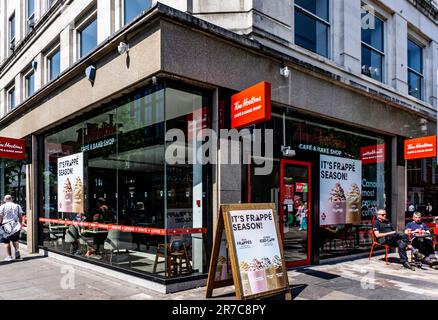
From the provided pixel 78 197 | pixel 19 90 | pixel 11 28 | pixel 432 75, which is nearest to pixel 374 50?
pixel 432 75

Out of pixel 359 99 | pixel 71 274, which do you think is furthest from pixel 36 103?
pixel 359 99

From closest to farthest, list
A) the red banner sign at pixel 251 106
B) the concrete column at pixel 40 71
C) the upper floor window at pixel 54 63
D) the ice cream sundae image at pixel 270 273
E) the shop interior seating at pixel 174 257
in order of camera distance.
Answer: the ice cream sundae image at pixel 270 273 < the red banner sign at pixel 251 106 < the shop interior seating at pixel 174 257 < the upper floor window at pixel 54 63 < the concrete column at pixel 40 71

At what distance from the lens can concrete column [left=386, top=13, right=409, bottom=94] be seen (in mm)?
12422

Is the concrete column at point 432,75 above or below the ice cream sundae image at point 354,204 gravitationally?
above

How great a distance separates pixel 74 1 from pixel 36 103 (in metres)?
3.31

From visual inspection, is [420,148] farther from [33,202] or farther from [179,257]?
[33,202]

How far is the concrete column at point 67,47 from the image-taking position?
11172 mm

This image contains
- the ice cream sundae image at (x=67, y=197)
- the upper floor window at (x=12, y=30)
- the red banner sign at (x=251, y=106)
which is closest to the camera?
the red banner sign at (x=251, y=106)

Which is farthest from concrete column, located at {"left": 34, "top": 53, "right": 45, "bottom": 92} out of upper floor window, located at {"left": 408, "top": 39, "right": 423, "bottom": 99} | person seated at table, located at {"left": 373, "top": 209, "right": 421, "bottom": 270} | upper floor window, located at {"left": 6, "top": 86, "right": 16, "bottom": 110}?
upper floor window, located at {"left": 408, "top": 39, "right": 423, "bottom": 99}

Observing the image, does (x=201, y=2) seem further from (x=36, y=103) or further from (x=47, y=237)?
(x=47, y=237)

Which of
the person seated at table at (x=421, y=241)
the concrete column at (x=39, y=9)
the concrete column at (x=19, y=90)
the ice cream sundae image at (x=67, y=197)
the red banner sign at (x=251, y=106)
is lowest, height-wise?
the person seated at table at (x=421, y=241)

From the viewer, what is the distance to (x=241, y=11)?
7.91 meters

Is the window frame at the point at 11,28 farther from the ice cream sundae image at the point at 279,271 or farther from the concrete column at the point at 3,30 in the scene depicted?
the ice cream sundae image at the point at 279,271

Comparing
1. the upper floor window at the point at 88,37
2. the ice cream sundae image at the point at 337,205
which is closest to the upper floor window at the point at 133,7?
the upper floor window at the point at 88,37
